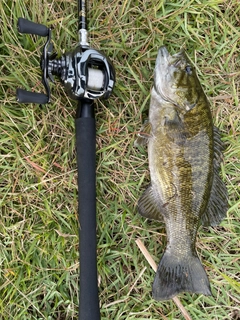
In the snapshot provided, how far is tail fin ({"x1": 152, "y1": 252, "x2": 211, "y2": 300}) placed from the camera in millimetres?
2260

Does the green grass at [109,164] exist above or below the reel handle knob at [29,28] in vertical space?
below

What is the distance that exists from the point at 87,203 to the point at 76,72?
0.81 m

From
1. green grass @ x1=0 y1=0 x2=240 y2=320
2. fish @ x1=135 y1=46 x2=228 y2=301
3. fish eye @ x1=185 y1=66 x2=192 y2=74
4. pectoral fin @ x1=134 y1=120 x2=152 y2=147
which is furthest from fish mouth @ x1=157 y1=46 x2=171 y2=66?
pectoral fin @ x1=134 y1=120 x2=152 y2=147

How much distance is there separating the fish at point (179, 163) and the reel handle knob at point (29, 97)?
69 centimetres

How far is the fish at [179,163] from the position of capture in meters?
2.21

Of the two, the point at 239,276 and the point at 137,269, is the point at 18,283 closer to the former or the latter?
the point at 137,269

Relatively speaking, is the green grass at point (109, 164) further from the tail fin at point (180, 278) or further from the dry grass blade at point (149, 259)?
the tail fin at point (180, 278)

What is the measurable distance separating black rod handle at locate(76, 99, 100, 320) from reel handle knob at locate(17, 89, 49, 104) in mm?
249

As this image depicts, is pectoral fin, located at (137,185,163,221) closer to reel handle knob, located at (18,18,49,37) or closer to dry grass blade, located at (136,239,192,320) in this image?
dry grass blade, located at (136,239,192,320)

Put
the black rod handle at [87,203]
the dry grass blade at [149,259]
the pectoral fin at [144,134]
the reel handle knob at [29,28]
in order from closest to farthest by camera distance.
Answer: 1. the reel handle knob at [29,28]
2. the black rod handle at [87,203]
3. the pectoral fin at [144,134]
4. the dry grass blade at [149,259]

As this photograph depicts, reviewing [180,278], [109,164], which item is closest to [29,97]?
[109,164]

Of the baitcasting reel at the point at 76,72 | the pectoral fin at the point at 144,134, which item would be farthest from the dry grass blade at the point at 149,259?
the baitcasting reel at the point at 76,72

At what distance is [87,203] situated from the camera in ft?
7.32

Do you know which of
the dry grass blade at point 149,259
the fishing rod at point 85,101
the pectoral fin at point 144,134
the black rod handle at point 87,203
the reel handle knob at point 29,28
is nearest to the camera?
the reel handle knob at point 29,28
